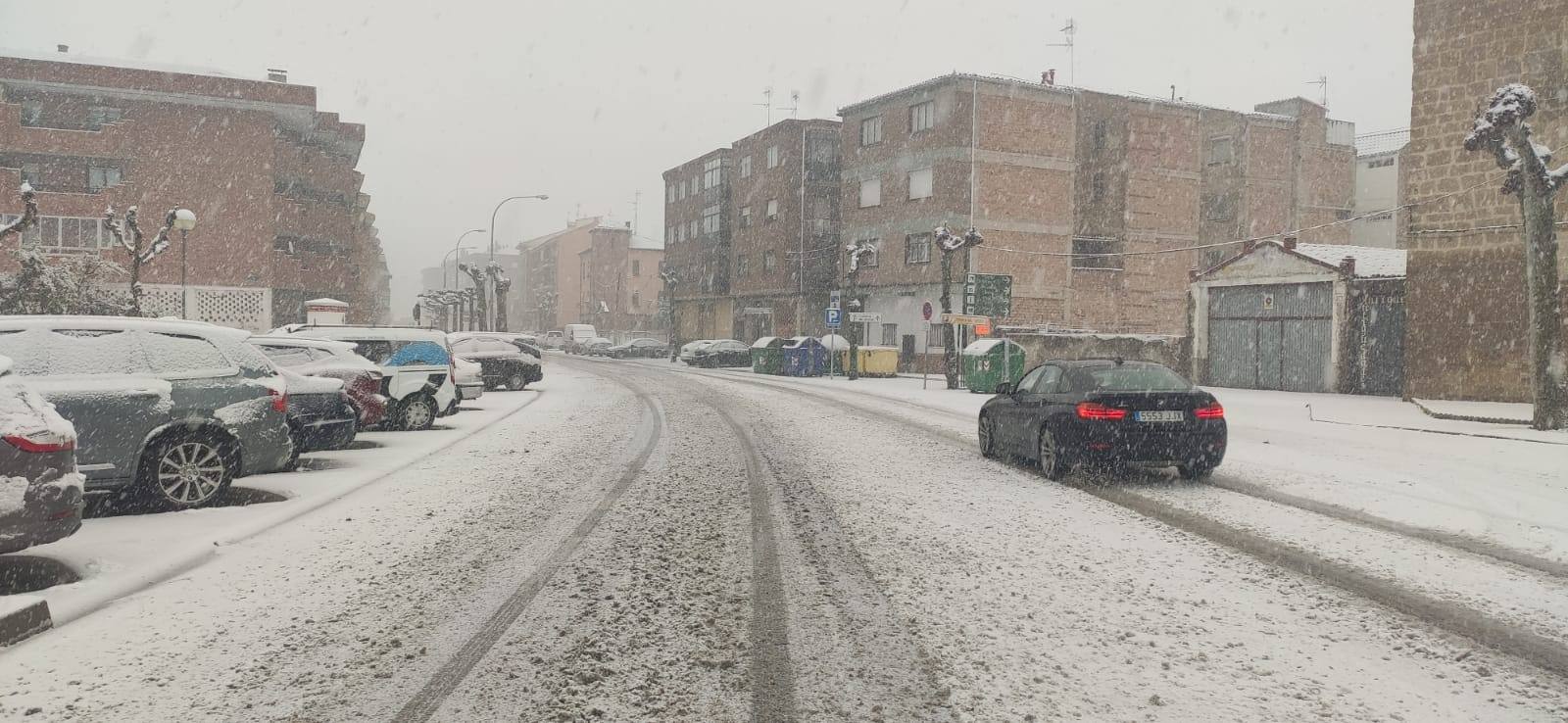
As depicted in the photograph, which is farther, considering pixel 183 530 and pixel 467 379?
pixel 467 379

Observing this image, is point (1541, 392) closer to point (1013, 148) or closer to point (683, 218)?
point (1013, 148)

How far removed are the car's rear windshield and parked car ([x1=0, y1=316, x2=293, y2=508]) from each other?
294 inches

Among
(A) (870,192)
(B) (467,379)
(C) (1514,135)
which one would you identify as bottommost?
(B) (467,379)

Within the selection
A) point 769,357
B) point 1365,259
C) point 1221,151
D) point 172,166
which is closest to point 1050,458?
point 1365,259

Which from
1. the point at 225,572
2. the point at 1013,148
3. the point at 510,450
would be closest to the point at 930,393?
the point at 510,450

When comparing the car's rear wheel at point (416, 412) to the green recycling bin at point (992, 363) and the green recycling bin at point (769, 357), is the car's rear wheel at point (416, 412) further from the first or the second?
the green recycling bin at point (769, 357)

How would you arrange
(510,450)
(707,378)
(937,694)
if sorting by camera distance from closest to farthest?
(937,694) < (510,450) < (707,378)

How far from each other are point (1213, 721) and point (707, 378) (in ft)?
91.9

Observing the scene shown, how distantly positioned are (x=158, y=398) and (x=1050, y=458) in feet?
26.0

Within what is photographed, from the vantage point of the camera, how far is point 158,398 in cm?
756

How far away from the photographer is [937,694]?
3787 millimetres

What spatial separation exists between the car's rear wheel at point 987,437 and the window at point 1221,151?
38855 millimetres

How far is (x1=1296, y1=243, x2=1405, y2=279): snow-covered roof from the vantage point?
24812 mm

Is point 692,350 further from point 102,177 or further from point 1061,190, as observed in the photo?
point 102,177
